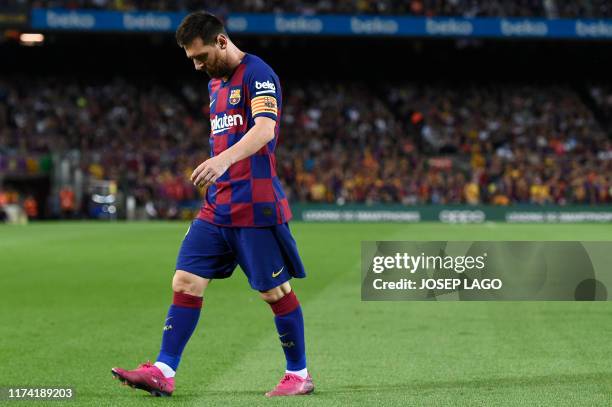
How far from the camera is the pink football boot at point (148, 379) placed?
231 inches

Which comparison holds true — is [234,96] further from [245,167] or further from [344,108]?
[344,108]

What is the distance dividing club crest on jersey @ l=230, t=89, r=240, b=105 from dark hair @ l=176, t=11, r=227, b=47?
311 millimetres

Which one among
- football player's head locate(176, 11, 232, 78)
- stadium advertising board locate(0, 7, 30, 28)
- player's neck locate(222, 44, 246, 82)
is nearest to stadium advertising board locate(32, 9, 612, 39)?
stadium advertising board locate(0, 7, 30, 28)

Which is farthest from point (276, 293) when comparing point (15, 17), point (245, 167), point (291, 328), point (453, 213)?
point (15, 17)

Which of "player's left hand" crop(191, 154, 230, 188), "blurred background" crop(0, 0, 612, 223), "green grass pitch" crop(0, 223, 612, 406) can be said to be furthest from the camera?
"blurred background" crop(0, 0, 612, 223)

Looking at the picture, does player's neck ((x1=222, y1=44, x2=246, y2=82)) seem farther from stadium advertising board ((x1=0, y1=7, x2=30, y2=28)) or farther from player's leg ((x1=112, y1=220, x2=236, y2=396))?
stadium advertising board ((x1=0, y1=7, x2=30, y2=28))

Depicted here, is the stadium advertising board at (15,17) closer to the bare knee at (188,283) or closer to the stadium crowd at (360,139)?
the stadium crowd at (360,139)

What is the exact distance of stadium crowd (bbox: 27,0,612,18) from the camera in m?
43.6

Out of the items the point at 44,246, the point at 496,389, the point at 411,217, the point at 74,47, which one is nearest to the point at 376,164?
the point at 411,217

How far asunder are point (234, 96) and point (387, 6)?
39.6 metres

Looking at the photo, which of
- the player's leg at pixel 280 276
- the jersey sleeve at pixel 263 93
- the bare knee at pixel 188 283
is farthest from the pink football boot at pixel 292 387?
the jersey sleeve at pixel 263 93

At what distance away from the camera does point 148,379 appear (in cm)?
593

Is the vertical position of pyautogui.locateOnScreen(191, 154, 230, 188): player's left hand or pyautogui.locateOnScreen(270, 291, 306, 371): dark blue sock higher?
pyautogui.locateOnScreen(191, 154, 230, 188): player's left hand

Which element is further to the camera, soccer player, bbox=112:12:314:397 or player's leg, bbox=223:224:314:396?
player's leg, bbox=223:224:314:396
